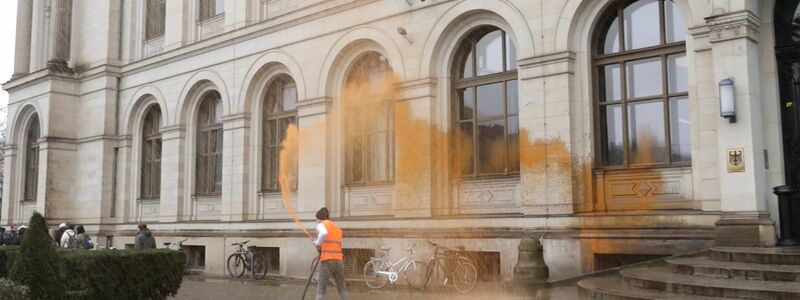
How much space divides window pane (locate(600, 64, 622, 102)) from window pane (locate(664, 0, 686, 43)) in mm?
1249

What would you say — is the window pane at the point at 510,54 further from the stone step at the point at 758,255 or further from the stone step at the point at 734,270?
the stone step at the point at 758,255

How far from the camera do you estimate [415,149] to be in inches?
745

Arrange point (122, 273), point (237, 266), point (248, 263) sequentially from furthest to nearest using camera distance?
point (237, 266)
point (248, 263)
point (122, 273)

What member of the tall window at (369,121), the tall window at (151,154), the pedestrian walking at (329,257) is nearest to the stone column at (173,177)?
the tall window at (151,154)

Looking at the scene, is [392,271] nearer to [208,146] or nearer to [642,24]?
[642,24]

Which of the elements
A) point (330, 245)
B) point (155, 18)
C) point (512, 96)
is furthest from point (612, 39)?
point (155, 18)

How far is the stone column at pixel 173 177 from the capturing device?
2647 cm

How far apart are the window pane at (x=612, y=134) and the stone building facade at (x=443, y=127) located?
31 millimetres

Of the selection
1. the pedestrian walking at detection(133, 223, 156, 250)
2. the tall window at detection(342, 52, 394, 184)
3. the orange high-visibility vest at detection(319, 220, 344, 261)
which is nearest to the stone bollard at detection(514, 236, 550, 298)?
the orange high-visibility vest at detection(319, 220, 344, 261)

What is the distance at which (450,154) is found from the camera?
18750 millimetres

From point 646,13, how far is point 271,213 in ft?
41.0

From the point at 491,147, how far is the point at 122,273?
28.0 feet

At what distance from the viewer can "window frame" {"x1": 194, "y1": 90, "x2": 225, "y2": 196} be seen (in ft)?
85.3

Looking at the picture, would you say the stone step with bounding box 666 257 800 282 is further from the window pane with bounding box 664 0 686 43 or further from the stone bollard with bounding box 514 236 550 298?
the window pane with bounding box 664 0 686 43
